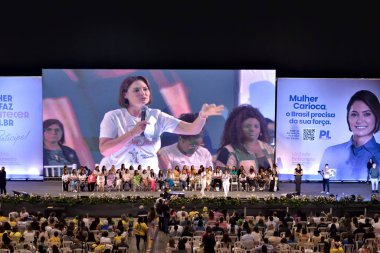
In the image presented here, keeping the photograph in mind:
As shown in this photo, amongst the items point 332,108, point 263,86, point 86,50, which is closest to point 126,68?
point 86,50

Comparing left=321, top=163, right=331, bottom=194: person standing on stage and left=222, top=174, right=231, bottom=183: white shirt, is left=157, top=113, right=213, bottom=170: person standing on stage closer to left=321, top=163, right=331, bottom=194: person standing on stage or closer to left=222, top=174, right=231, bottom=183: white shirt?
left=222, top=174, right=231, bottom=183: white shirt

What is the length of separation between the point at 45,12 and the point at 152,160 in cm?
770

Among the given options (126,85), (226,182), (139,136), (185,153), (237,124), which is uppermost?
(126,85)

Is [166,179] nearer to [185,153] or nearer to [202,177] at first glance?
[202,177]

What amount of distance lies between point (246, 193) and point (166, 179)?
3.12 metres

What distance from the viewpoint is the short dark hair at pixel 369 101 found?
29.7 metres

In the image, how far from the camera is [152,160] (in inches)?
1143

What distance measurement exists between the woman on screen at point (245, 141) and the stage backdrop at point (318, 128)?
1.22 meters

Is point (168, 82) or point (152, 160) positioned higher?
point (168, 82)

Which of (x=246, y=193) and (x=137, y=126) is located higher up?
(x=137, y=126)

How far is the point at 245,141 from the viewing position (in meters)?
29.0

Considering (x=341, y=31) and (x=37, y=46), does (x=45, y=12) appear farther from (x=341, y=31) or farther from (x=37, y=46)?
(x=341, y=31)

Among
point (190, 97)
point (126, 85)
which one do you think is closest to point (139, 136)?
point (126, 85)

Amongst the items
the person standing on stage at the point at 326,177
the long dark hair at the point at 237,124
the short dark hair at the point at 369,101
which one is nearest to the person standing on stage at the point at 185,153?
the long dark hair at the point at 237,124
